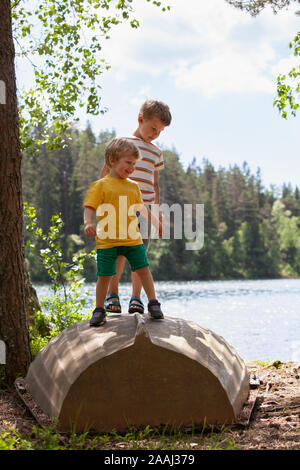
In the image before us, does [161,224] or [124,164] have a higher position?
[124,164]

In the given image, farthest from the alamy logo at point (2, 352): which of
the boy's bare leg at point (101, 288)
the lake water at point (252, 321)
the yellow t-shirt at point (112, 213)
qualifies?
the lake water at point (252, 321)

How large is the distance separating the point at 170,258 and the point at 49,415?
49.9 meters

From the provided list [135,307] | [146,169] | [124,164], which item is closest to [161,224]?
[146,169]

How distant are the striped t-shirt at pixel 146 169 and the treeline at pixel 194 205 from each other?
3016 cm

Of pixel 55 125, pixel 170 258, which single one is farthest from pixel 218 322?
pixel 170 258

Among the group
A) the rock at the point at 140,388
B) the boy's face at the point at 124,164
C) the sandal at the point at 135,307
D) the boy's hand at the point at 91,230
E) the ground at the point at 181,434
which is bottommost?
the ground at the point at 181,434

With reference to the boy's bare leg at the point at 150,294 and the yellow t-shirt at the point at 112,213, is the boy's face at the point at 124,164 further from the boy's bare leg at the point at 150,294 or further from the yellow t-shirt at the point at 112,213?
the boy's bare leg at the point at 150,294

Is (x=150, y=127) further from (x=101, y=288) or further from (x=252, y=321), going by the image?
(x=252, y=321)

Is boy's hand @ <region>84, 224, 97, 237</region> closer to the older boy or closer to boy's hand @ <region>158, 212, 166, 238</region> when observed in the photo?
the older boy

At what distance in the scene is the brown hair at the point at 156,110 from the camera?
4954mm

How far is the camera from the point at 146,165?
5.24 metres

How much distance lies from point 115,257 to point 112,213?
382 millimetres

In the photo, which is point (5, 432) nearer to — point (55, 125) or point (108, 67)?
point (55, 125)

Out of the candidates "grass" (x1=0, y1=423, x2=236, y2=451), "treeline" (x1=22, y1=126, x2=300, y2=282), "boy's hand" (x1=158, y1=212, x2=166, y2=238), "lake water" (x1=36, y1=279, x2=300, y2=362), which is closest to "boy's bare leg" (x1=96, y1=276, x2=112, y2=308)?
"boy's hand" (x1=158, y1=212, x2=166, y2=238)
